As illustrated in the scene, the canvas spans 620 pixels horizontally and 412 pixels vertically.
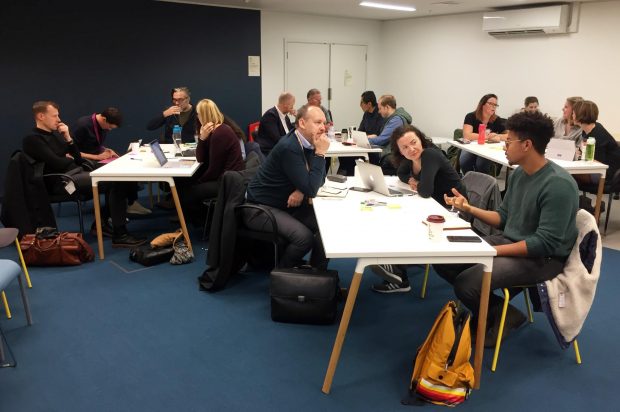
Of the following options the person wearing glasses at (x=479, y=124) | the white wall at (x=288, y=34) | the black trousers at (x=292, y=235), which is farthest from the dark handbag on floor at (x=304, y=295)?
the white wall at (x=288, y=34)

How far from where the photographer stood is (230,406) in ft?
7.40

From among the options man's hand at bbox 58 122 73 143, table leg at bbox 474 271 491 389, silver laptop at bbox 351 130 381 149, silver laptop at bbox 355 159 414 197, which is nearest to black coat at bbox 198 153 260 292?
silver laptop at bbox 355 159 414 197

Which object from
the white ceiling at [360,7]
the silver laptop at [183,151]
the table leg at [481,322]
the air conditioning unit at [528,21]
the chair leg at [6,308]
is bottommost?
the chair leg at [6,308]

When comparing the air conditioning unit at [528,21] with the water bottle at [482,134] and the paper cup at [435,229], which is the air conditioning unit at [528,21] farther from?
the paper cup at [435,229]

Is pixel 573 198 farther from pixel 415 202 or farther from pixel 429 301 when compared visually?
pixel 429 301

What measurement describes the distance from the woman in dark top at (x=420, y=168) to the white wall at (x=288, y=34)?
5025mm

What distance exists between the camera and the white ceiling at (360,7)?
A: 652 centimetres

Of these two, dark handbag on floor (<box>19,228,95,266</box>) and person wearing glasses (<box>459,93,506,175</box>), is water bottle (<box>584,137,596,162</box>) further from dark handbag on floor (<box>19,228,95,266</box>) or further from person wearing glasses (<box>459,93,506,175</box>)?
dark handbag on floor (<box>19,228,95,266</box>)

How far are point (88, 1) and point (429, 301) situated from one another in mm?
5687

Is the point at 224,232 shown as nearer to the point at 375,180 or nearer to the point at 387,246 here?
the point at 375,180

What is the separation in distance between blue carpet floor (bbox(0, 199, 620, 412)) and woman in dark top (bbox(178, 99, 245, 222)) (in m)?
0.90

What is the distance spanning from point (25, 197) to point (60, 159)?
44 cm

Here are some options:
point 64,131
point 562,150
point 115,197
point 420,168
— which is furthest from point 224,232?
point 562,150

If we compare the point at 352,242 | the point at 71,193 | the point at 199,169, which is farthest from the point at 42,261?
the point at 352,242
